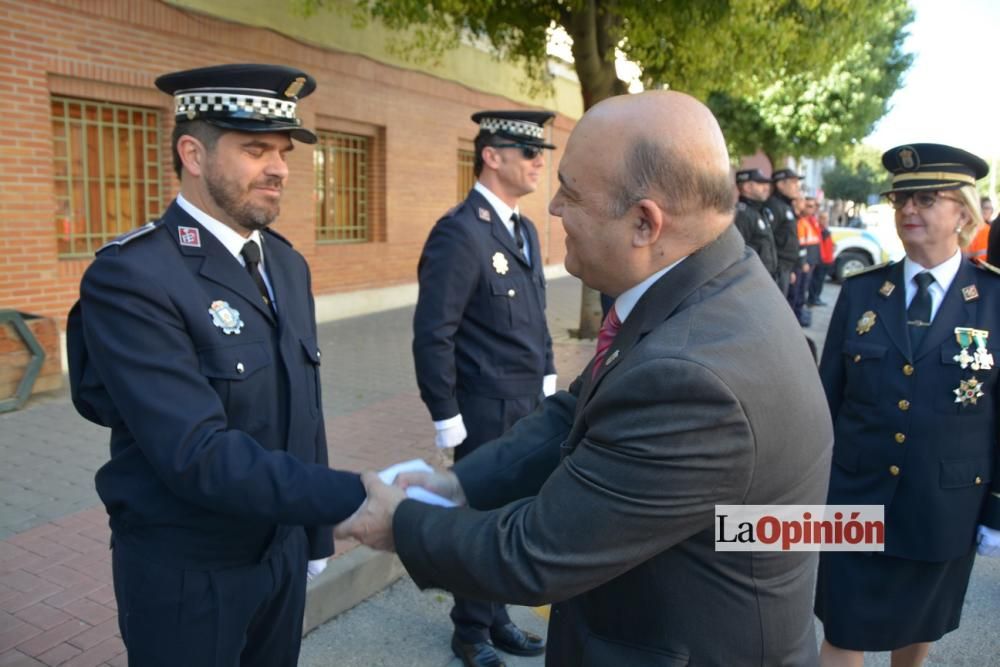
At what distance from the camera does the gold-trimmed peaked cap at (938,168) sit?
2.94 m

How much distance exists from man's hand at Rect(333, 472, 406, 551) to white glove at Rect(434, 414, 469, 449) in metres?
1.62

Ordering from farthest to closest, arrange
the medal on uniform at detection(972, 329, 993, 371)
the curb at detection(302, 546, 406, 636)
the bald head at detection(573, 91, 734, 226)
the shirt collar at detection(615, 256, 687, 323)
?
the curb at detection(302, 546, 406, 636) < the medal on uniform at detection(972, 329, 993, 371) < the shirt collar at detection(615, 256, 687, 323) < the bald head at detection(573, 91, 734, 226)

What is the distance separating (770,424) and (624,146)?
0.56m

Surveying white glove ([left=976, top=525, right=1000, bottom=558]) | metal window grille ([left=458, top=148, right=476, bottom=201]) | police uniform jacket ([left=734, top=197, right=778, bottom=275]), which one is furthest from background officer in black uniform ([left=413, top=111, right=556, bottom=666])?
metal window grille ([left=458, top=148, right=476, bottom=201])

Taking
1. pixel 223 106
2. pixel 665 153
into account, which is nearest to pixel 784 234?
pixel 223 106

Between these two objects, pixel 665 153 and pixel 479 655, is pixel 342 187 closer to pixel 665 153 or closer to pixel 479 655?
pixel 479 655

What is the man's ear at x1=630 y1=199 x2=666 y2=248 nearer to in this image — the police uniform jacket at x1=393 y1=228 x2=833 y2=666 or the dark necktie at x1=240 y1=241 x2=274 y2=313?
the police uniform jacket at x1=393 y1=228 x2=833 y2=666

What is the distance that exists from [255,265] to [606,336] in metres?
1.08

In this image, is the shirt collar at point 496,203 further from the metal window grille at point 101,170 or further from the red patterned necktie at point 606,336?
the metal window grille at point 101,170

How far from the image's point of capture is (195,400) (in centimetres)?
189

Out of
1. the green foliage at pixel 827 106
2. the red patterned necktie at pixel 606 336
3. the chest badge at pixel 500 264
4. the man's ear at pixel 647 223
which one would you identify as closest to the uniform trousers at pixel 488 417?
the chest badge at pixel 500 264

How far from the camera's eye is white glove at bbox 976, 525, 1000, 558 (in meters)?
2.81

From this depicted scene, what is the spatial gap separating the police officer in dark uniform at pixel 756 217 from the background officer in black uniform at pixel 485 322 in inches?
216

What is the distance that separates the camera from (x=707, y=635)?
1.48m
